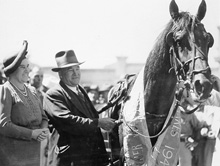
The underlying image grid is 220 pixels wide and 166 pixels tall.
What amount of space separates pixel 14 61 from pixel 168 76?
135 cm

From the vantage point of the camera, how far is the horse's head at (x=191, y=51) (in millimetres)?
3070

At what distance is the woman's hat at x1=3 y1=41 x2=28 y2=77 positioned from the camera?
345 cm

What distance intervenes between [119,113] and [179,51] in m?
1.07

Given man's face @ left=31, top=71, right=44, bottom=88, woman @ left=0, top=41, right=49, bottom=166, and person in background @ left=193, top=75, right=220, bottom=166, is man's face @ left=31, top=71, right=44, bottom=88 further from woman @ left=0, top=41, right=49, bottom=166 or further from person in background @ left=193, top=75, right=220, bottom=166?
person in background @ left=193, top=75, right=220, bottom=166

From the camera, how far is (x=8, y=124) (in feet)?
10.6

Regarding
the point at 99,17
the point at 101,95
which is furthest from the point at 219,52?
the point at 101,95

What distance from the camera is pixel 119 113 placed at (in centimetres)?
404

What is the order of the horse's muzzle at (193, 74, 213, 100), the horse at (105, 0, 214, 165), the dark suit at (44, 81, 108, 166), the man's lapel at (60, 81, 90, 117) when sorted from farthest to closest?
the man's lapel at (60, 81, 90, 117)
the dark suit at (44, 81, 108, 166)
the horse at (105, 0, 214, 165)
the horse's muzzle at (193, 74, 213, 100)

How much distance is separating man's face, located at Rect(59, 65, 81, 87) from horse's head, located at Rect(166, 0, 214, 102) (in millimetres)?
1059

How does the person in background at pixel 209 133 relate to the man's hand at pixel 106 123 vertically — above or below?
below

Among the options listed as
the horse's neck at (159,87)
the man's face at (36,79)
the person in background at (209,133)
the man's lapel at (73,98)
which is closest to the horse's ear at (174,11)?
the horse's neck at (159,87)

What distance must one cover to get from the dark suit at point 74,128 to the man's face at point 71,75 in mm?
68

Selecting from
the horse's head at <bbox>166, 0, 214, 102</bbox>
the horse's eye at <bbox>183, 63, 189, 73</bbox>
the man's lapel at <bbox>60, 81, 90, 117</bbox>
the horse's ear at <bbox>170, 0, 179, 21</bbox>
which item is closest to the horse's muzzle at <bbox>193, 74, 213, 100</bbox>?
the horse's head at <bbox>166, 0, 214, 102</bbox>

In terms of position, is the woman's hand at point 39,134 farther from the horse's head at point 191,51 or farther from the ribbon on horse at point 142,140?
the horse's head at point 191,51
